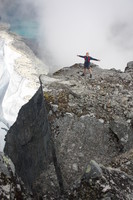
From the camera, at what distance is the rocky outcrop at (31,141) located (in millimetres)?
14859

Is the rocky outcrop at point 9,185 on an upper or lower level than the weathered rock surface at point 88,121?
lower

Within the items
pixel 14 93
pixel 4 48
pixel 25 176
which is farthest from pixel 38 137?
pixel 4 48

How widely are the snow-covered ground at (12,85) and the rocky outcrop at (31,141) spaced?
34476 mm

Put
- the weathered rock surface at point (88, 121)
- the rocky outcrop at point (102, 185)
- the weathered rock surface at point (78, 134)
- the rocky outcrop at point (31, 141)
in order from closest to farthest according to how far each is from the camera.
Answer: the rocky outcrop at point (102, 185)
the weathered rock surface at point (78, 134)
the weathered rock surface at point (88, 121)
the rocky outcrop at point (31, 141)

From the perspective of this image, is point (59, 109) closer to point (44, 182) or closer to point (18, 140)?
point (44, 182)

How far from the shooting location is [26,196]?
7.13 meters

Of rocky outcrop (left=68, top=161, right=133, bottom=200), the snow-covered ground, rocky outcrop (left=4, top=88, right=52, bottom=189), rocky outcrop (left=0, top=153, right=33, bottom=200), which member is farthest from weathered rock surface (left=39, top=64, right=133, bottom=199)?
the snow-covered ground

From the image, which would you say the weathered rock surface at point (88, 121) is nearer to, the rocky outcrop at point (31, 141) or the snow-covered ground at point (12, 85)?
the rocky outcrop at point (31, 141)

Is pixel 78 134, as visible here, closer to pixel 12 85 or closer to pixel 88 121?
pixel 88 121

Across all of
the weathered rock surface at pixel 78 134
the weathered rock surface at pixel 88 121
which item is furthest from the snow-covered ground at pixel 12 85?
the weathered rock surface at pixel 88 121

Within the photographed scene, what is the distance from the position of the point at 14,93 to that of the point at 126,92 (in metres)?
66.0

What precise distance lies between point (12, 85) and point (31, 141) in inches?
2673

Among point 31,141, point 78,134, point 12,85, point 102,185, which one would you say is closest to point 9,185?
point 102,185

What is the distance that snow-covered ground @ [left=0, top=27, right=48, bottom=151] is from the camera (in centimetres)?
7144
